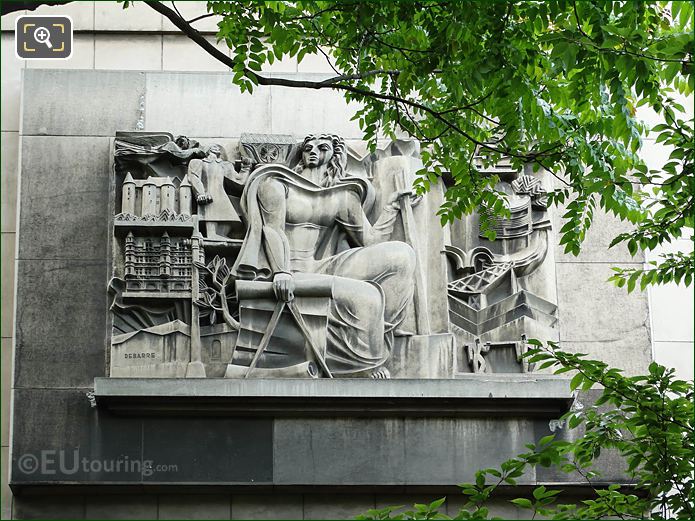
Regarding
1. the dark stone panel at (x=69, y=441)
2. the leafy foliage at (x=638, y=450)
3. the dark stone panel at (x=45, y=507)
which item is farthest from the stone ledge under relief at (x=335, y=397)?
the leafy foliage at (x=638, y=450)

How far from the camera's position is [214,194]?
15570 millimetres

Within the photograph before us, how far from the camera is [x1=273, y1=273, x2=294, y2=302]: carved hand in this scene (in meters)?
15.0

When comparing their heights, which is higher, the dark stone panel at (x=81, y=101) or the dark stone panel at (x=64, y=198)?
the dark stone panel at (x=81, y=101)

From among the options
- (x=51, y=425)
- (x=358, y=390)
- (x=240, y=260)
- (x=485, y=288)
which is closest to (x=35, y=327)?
(x=51, y=425)

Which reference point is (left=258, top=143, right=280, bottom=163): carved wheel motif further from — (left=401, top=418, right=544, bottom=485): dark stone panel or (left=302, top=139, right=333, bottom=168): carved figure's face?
(left=401, top=418, right=544, bottom=485): dark stone panel

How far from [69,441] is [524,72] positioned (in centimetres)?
632

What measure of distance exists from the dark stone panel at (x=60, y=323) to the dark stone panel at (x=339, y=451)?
2.20 m

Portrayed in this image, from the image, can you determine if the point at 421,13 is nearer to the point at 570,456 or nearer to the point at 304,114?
the point at 304,114

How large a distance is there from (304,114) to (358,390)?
349 centimetres

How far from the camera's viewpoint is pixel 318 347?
1491cm

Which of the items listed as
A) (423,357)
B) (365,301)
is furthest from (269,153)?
(423,357)

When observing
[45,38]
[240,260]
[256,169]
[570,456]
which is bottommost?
[570,456]

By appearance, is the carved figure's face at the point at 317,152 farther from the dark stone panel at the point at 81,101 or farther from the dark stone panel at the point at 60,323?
the dark stone panel at the point at 60,323

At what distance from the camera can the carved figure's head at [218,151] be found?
15.8m
